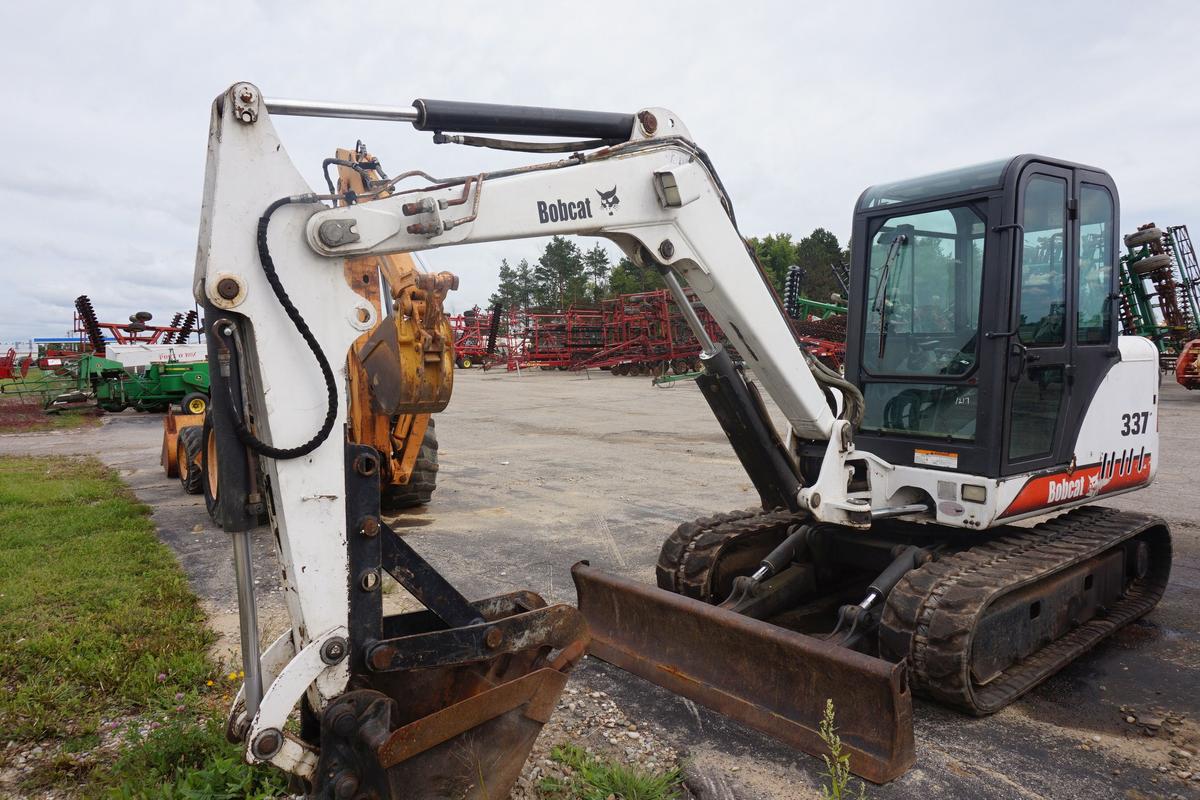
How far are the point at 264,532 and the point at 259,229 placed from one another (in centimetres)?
597

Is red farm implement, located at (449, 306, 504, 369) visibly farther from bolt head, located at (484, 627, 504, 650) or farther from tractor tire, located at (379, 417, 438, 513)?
bolt head, located at (484, 627, 504, 650)

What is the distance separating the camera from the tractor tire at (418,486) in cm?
812

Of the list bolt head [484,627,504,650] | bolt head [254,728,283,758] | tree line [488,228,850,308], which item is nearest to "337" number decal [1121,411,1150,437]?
bolt head [484,627,504,650]

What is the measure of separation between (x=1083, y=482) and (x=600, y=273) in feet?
234

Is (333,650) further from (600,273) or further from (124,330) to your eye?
(600,273)

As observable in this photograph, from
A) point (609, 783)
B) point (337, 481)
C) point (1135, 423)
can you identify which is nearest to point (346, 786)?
point (337, 481)

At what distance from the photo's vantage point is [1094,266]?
181 inches

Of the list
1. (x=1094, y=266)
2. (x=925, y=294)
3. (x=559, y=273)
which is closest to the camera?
(x=925, y=294)

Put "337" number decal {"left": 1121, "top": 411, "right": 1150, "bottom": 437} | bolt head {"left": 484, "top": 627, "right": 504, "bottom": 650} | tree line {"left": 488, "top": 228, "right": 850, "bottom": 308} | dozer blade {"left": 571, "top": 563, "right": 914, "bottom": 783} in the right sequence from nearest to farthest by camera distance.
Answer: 1. bolt head {"left": 484, "top": 627, "right": 504, "bottom": 650}
2. dozer blade {"left": 571, "top": 563, "right": 914, "bottom": 783}
3. "337" number decal {"left": 1121, "top": 411, "right": 1150, "bottom": 437}
4. tree line {"left": 488, "top": 228, "right": 850, "bottom": 308}

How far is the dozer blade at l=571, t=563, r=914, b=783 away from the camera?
10.5ft

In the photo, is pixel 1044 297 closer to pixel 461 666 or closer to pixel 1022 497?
pixel 1022 497

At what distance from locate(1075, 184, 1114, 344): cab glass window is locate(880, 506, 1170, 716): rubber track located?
3.68ft

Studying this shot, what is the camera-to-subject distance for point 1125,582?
5180 mm

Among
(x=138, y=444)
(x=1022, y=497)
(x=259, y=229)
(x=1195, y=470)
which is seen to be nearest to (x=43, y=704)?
(x=259, y=229)
